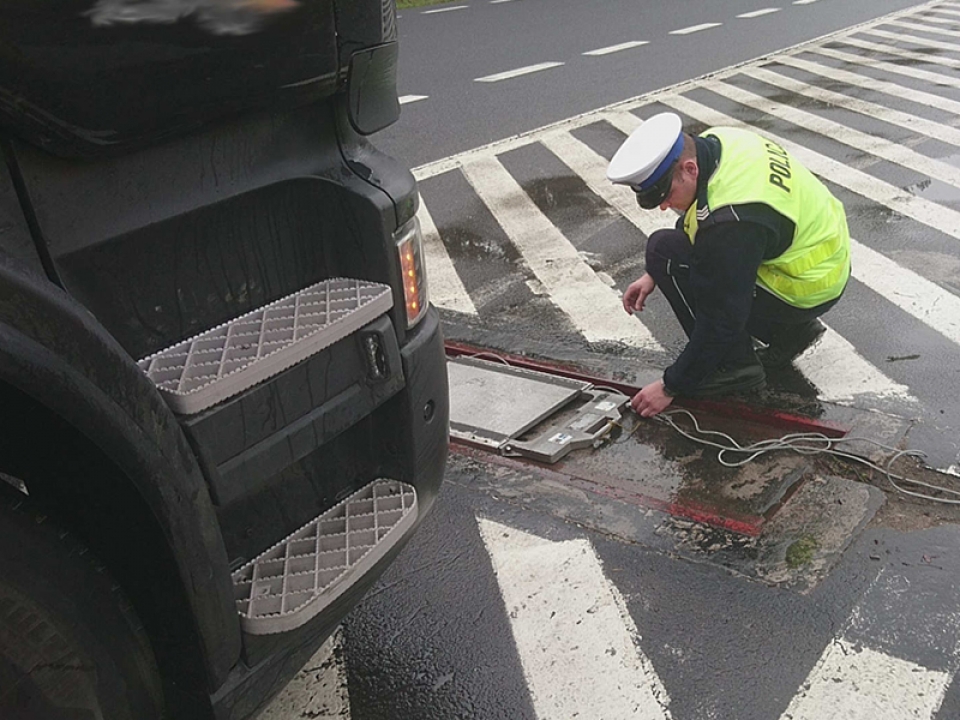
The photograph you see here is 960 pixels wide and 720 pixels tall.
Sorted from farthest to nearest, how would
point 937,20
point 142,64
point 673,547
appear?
point 937,20 < point 673,547 < point 142,64

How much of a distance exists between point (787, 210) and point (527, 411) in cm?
134

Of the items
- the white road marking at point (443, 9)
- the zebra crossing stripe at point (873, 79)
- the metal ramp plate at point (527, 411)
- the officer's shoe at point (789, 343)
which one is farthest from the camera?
the white road marking at point (443, 9)

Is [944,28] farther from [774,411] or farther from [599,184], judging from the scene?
[774,411]

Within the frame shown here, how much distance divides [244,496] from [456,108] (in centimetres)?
825

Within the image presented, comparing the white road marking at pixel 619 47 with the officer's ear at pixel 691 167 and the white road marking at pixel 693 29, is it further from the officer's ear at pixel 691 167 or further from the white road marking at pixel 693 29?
the officer's ear at pixel 691 167

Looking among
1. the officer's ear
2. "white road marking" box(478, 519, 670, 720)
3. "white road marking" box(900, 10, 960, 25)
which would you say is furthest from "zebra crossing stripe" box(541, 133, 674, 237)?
"white road marking" box(900, 10, 960, 25)

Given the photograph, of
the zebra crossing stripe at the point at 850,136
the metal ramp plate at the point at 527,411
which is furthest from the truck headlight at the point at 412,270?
the zebra crossing stripe at the point at 850,136

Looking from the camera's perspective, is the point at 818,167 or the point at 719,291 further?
the point at 818,167

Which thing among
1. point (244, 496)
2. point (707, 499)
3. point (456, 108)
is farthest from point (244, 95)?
point (456, 108)

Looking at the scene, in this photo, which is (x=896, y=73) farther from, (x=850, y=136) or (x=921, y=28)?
(x=921, y=28)

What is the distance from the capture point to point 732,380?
4.14 meters

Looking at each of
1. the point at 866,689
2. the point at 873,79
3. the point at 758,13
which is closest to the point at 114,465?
the point at 866,689

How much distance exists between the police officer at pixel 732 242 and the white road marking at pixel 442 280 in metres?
1.48

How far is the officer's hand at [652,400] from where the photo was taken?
13.2 ft
